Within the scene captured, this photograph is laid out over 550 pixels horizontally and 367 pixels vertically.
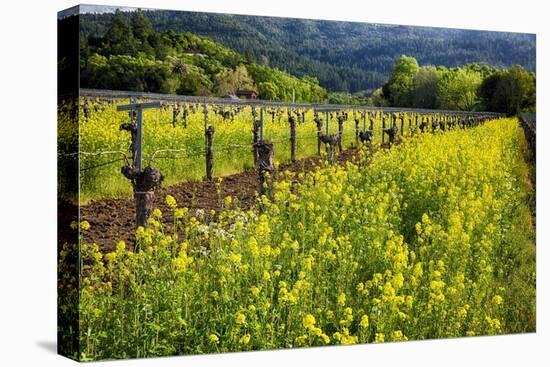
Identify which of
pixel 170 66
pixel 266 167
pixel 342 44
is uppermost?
pixel 342 44

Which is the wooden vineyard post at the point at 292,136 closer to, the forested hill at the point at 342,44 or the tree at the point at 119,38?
the forested hill at the point at 342,44

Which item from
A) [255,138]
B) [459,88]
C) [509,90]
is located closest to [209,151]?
[255,138]

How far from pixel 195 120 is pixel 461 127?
122 inches

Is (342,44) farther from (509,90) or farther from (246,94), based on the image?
Answer: (509,90)

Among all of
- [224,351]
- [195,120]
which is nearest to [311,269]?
[224,351]

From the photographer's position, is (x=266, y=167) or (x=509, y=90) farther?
(x=509, y=90)

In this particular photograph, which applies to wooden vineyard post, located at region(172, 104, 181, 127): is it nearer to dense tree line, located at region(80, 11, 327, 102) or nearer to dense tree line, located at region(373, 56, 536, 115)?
dense tree line, located at region(80, 11, 327, 102)

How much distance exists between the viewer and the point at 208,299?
8461mm

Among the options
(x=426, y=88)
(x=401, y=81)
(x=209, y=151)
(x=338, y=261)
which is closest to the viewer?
(x=209, y=151)

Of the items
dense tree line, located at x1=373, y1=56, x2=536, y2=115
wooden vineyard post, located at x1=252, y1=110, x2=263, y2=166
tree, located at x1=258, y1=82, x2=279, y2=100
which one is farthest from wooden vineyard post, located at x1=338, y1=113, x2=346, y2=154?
wooden vineyard post, located at x1=252, y1=110, x2=263, y2=166

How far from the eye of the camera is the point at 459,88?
412 inches

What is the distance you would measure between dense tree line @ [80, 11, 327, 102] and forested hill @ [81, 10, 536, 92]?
7 centimetres

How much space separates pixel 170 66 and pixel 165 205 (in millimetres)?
1194

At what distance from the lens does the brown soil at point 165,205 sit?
26.5 feet
